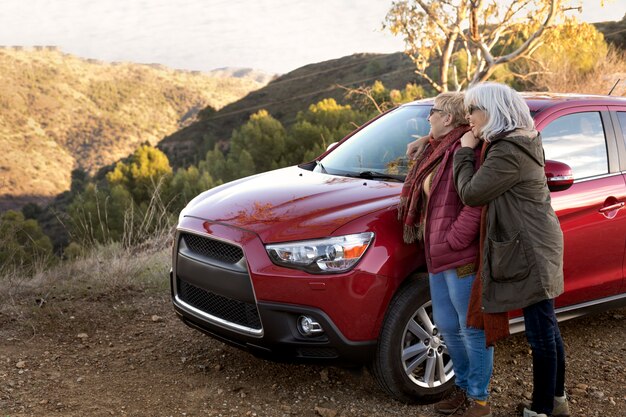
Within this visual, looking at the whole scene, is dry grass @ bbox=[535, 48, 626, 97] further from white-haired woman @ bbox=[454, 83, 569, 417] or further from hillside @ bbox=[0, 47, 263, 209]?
hillside @ bbox=[0, 47, 263, 209]

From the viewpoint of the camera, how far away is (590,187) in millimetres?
4141

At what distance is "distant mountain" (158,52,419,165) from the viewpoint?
8169cm

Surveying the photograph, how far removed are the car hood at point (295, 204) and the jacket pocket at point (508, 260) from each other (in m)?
0.70

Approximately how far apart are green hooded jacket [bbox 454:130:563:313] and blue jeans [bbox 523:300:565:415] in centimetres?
14

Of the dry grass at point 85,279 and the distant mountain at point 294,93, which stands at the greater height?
the dry grass at point 85,279

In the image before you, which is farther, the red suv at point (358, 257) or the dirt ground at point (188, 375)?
the dirt ground at point (188, 375)

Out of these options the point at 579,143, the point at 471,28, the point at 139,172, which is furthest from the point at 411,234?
the point at 139,172

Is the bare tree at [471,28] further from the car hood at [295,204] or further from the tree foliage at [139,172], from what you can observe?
the tree foliage at [139,172]

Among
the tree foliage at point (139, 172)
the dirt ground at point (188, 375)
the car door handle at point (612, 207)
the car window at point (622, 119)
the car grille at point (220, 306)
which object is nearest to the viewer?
the car grille at point (220, 306)

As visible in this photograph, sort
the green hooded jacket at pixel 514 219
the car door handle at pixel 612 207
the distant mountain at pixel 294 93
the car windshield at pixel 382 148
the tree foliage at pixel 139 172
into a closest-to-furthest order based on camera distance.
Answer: the green hooded jacket at pixel 514 219, the car door handle at pixel 612 207, the car windshield at pixel 382 148, the tree foliage at pixel 139 172, the distant mountain at pixel 294 93

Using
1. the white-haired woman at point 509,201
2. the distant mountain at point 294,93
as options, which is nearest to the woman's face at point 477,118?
the white-haired woman at point 509,201

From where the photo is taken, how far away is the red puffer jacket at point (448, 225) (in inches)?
126

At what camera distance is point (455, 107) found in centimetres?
339

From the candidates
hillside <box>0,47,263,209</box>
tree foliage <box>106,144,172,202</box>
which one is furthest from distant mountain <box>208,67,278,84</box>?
tree foliage <box>106,144,172,202</box>
